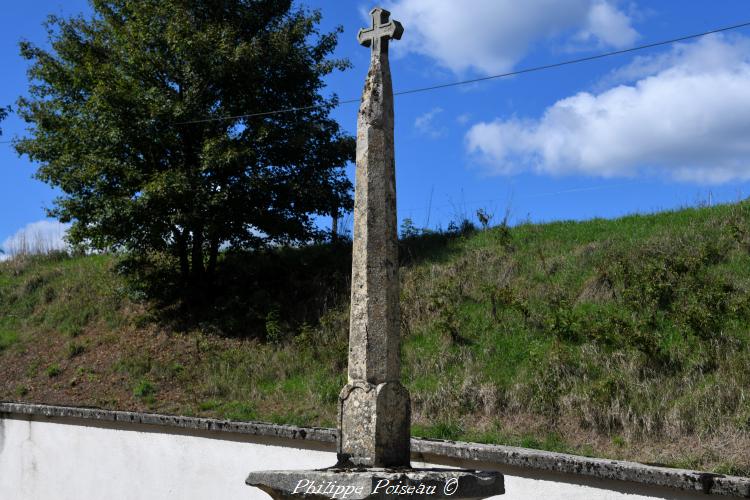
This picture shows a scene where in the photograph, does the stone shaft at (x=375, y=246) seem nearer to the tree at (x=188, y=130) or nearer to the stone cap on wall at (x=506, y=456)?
the stone cap on wall at (x=506, y=456)

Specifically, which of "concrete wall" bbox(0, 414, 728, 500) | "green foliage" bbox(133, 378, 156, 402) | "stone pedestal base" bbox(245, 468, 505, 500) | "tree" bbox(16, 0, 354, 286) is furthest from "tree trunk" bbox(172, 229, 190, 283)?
"stone pedestal base" bbox(245, 468, 505, 500)

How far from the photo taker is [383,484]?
3748mm

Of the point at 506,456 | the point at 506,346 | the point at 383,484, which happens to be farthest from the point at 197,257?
the point at 383,484

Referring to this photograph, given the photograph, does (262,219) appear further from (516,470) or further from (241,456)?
(516,470)

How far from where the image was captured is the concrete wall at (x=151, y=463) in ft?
20.8

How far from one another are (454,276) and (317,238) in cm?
470

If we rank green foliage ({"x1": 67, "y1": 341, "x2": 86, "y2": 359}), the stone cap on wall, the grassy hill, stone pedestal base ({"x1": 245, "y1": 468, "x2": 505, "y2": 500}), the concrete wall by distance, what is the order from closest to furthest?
stone pedestal base ({"x1": 245, "y1": 468, "x2": 505, "y2": 500})
the stone cap on wall
the concrete wall
the grassy hill
green foliage ({"x1": 67, "y1": 341, "x2": 86, "y2": 359})

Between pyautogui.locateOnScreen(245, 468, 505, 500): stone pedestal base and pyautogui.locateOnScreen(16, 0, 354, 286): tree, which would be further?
Answer: pyautogui.locateOnScreen(16, 0, 354, 286): tree

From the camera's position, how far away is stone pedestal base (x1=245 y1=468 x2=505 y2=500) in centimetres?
375

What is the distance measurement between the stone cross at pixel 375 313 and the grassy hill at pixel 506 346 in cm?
471

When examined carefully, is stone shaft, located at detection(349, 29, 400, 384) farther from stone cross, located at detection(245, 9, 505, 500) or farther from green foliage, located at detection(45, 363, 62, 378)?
green foliage, located at detection(45, 363, 62, 378)

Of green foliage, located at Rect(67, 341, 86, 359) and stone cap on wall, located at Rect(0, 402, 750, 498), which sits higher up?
green foliage, located at Rect(67, 341, 86, 359)

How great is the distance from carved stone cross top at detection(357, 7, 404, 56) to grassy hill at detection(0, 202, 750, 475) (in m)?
5.54

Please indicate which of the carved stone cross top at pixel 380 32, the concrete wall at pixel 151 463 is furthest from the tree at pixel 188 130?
the carved stone cross top at pixel 380 32
